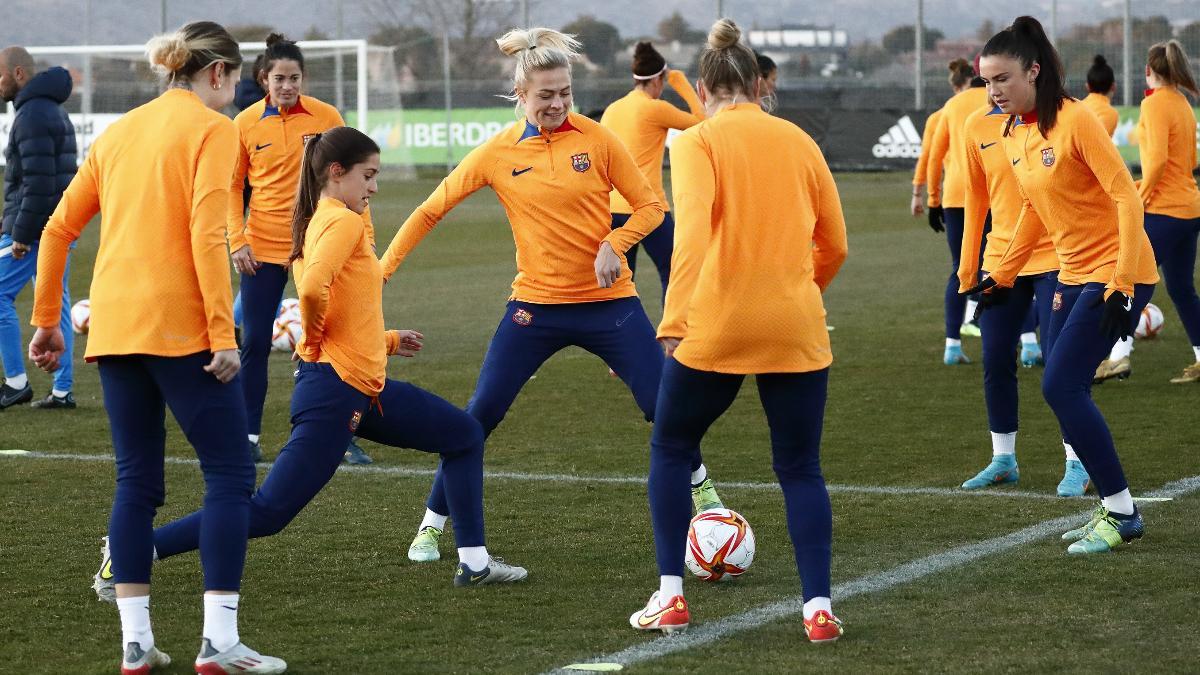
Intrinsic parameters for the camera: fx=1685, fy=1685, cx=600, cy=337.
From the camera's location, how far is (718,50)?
17.5 ft

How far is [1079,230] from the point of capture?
6758 millimetres

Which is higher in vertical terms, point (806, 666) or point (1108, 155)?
point (1108, 155)

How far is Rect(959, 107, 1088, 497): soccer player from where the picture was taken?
7629 millimetres

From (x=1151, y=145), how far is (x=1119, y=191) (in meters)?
3.93

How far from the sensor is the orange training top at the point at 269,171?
8.54m

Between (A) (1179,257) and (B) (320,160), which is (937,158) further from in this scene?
(B) (320,160)

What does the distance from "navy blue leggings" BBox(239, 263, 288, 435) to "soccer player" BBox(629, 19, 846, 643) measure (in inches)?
143

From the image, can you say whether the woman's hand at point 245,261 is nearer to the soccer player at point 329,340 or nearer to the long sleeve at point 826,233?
the soccer player at point 329,340

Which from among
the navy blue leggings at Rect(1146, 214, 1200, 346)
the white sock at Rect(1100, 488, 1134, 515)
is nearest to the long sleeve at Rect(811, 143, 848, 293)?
the white sock at Rect(1100, 488, 1134, 515)

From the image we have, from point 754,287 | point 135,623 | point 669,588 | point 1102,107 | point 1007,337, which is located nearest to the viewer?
point 135,623

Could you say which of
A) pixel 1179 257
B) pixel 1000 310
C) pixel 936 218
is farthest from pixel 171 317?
pixel 936 218

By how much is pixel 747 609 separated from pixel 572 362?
6968mm

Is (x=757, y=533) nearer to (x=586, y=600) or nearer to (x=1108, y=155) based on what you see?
(x=586, y=600)

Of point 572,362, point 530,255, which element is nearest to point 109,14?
point 572,362
